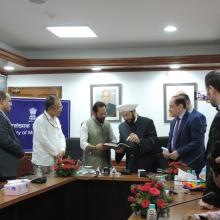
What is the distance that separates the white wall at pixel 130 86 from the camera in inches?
245

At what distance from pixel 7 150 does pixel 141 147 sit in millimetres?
1332

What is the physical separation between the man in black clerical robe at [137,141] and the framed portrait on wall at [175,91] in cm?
210

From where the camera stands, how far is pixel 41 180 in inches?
127

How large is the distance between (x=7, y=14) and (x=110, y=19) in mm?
1181

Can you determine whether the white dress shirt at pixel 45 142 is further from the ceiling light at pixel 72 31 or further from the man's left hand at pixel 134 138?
the ceiling light at pixel 72 31

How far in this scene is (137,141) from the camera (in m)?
3.93

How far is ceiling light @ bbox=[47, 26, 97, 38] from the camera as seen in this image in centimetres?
493

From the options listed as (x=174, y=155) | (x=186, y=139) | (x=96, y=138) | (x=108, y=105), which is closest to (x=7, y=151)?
(x=96, y=138)

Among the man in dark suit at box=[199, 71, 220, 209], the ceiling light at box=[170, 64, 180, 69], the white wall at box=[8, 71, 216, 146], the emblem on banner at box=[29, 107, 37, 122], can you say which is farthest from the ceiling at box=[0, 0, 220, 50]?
the man in dark suit at box=[199, 71, 220, 209]

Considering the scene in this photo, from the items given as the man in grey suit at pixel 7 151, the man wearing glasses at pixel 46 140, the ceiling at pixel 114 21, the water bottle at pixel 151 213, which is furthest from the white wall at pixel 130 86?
the water bottle at pixel 151 213

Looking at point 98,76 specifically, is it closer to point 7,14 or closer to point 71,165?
point 7,14

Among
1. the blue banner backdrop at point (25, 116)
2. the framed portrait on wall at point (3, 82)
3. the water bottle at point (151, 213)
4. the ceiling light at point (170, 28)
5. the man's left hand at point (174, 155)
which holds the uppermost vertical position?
the ceiling light at point (170, 28)

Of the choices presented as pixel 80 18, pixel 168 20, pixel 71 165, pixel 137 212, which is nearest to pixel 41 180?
pixel 71 165

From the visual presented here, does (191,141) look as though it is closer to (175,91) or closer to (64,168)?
(64,168)
